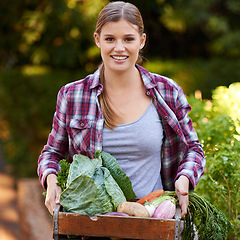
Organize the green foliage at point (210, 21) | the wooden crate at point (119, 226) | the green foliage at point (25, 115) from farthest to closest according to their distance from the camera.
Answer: the green foliage at point (210, 21), the green foliage at point (25, 115), the wooden crate at point (119, 226)

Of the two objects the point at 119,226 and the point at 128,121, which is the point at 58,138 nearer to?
the point at 128,121

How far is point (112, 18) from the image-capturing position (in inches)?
81.5

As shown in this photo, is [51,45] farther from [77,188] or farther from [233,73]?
[77,188]

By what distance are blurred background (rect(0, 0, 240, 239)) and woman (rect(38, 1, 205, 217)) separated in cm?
116

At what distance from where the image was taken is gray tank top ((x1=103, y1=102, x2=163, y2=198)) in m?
2.18

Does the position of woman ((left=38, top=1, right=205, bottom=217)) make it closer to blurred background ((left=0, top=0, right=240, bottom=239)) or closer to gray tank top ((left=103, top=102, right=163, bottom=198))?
gray tank top ((left=103, top=102, right=163, bottom=198))

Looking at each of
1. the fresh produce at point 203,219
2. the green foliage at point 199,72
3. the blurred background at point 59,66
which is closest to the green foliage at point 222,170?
the blurred background at point 59,66

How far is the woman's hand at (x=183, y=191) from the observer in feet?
6.59

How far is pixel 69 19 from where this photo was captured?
22.7 feet

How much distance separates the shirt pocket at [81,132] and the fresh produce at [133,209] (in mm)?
447

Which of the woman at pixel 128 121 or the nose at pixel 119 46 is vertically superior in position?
the nose at pixel 119 46

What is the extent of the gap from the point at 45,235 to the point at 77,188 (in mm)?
2944

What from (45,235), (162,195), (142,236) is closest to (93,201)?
(142,236)

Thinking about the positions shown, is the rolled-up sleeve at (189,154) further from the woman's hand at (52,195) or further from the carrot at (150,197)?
the woman's hand at (52,195)
